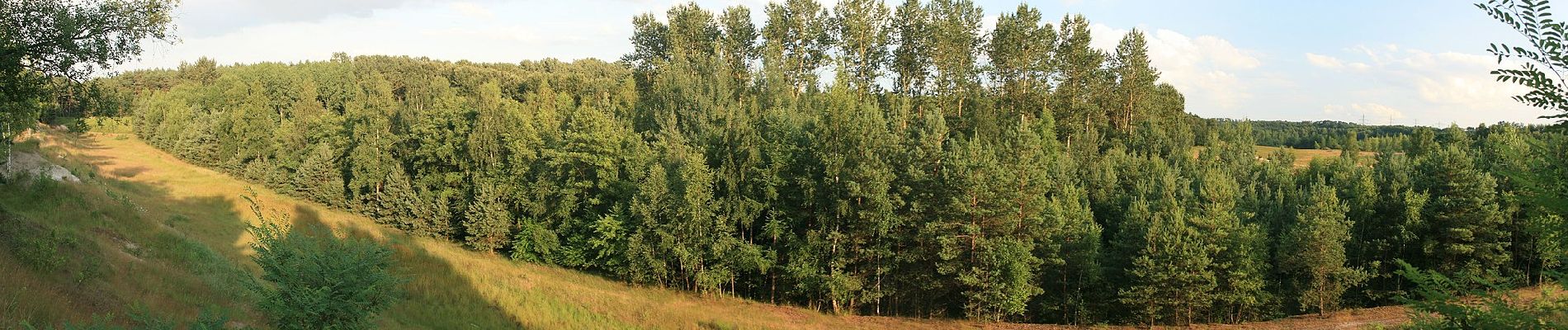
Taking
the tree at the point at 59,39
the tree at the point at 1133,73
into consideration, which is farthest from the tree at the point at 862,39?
the tree at the point at 59,39

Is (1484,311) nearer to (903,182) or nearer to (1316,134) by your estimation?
(903,182)

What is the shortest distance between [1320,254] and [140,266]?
46.2m

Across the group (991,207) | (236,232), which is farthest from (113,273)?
(991,207)

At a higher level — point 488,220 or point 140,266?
point 140,266

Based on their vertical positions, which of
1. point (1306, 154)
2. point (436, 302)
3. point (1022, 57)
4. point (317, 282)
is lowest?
point (436, 302)

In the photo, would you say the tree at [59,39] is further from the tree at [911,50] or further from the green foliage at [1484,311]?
the tree at [911,50]

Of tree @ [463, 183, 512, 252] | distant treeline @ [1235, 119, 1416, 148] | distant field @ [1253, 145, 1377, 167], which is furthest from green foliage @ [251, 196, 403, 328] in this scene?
distant treeline @ [1235, 119, 1416, 148]

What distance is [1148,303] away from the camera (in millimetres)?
34469

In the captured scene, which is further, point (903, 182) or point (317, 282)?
point (903, 182)

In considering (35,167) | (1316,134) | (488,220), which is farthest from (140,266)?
(1316,134)

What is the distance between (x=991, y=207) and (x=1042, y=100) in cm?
2977

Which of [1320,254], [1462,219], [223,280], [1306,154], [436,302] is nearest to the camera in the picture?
[223,280]

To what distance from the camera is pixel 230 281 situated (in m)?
20.9

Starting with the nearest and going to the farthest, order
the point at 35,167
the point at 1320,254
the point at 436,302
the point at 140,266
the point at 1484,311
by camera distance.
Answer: the point at 1484,311, the point at 140,266, the point at 436,302, the point at 35,167, the point at 1320,254
